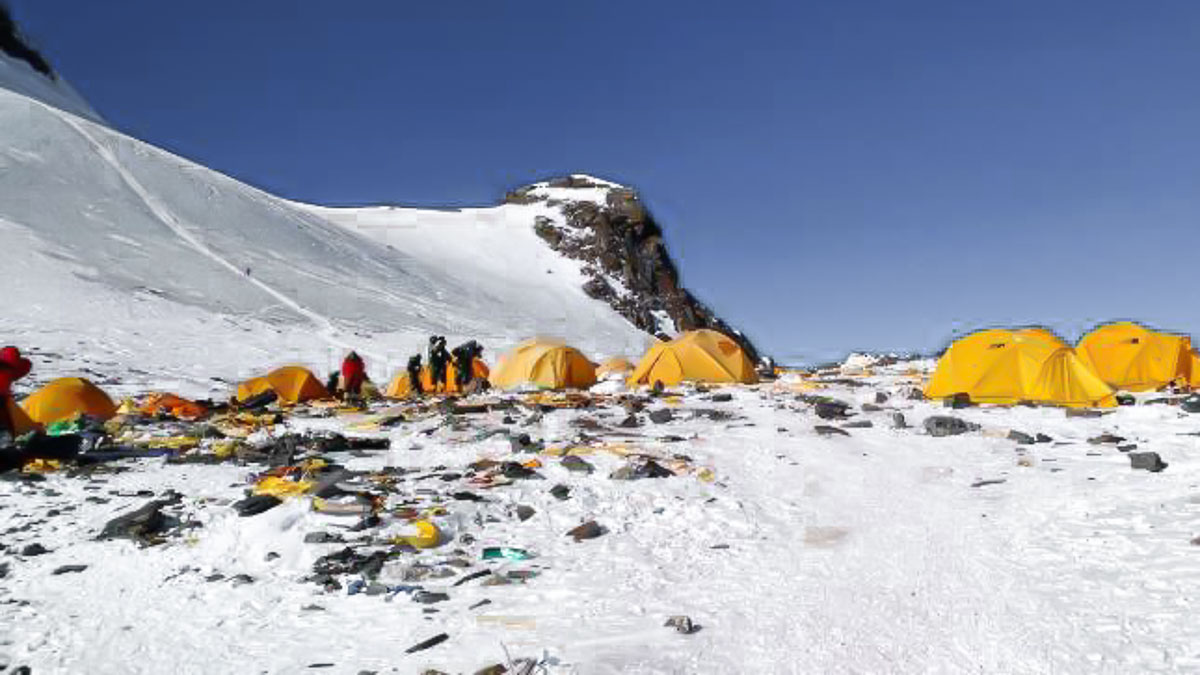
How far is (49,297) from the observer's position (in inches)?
1420

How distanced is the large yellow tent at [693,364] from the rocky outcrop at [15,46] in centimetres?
12055

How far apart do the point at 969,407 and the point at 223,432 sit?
15.0 meters

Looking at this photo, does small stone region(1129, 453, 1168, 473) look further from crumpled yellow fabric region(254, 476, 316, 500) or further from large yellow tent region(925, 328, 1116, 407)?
crumpled yellow fabric region(254, 476, 316, 500)

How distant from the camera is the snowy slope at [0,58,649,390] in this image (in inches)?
1406

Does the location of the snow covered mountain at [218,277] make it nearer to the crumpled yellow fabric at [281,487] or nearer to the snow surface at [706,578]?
the crumpled yellow fabric at [281,487]

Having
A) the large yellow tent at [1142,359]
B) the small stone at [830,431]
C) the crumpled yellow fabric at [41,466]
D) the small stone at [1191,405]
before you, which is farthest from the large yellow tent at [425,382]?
the small stone at [1191,405]

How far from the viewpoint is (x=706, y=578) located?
718 centimetres

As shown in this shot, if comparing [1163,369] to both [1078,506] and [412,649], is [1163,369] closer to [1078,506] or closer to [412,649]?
[1078,506]

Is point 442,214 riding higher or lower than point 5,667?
higher

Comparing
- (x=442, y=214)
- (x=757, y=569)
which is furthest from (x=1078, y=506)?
(x=442, y=214)

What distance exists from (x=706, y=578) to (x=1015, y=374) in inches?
510

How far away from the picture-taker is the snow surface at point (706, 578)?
566cm

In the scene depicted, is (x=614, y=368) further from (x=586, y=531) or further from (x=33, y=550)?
(x=33, y=550)

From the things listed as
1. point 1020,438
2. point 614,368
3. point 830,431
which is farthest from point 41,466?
point 614,368
